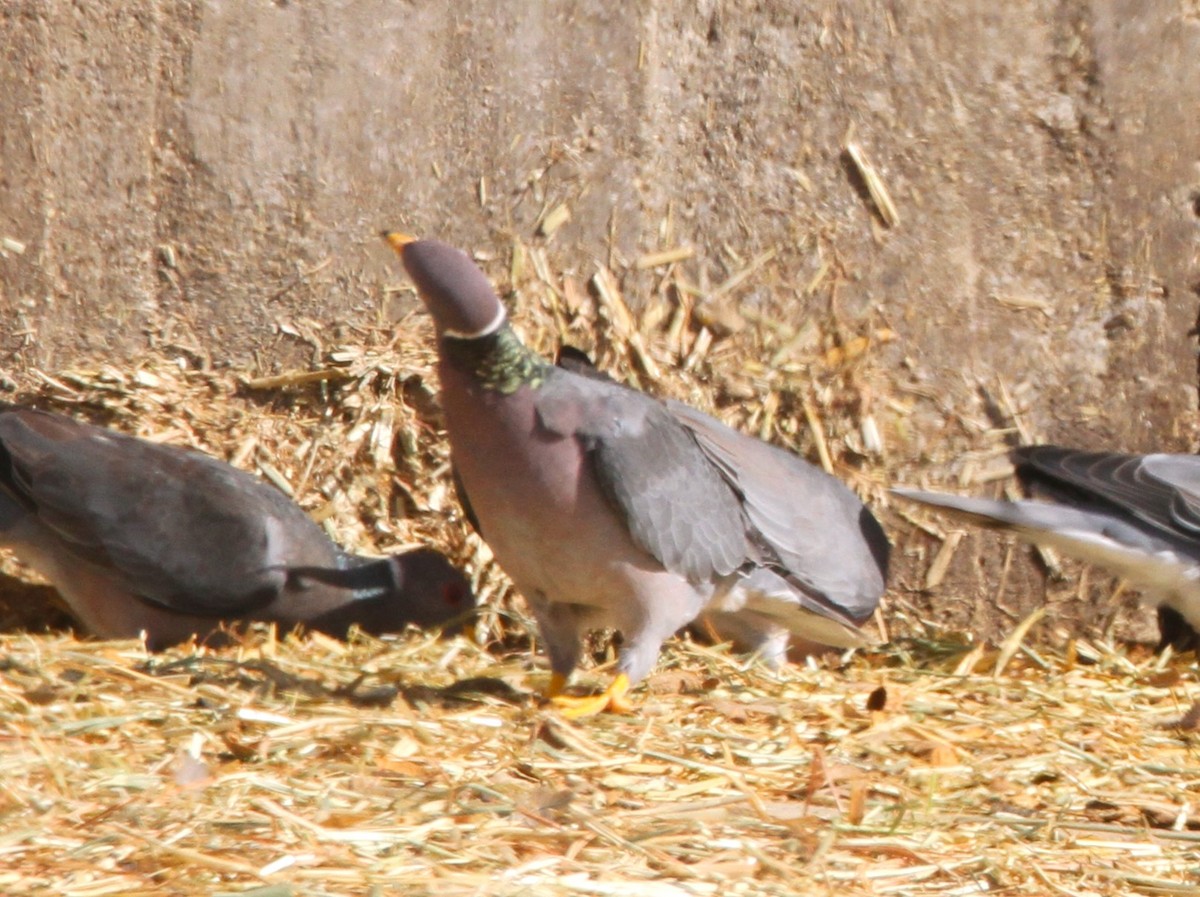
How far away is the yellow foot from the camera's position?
3.69 meters

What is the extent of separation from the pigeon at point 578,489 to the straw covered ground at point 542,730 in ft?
0.81

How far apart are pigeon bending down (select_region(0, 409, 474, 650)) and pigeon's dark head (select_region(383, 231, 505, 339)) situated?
4.84 ft

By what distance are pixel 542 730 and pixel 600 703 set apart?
0.35 metres

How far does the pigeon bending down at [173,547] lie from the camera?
194 inches

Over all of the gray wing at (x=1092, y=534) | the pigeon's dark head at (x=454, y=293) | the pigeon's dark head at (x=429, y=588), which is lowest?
the pigeon's dark head at (x=429, y=588)

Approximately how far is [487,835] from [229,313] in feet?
9.44

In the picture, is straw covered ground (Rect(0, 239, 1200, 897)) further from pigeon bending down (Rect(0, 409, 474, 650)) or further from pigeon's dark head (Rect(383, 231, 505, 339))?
pigeon's dark head (Rect(383, 231, 505, 339))

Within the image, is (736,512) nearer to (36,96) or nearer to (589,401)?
(589,401)

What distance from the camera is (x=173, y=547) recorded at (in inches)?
195

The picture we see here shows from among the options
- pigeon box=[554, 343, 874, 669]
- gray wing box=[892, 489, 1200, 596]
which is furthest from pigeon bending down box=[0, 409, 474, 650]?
gray wing box=[892, 489, 1200, 596]

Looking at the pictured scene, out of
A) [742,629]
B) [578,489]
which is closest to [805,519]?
[742,629]

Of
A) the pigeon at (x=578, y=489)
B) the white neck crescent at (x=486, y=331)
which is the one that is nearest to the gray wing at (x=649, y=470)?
the pigeon at (x=578, y=489)

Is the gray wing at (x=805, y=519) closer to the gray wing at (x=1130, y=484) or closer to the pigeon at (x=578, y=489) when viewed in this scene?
the pigeon at (x=578, y=489)

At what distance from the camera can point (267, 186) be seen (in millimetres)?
5113
